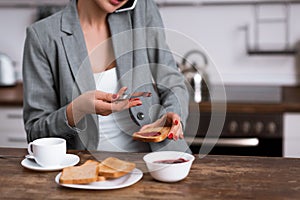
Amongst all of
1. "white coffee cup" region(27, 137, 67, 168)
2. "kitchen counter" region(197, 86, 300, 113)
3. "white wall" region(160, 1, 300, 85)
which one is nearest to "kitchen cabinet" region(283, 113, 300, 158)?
"kitchen counter" region(197, 86, 300, 113)

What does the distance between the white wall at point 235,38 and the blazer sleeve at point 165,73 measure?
1269 mm

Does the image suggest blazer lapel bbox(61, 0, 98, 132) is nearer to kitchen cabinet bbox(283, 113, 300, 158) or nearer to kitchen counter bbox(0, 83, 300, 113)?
kitchen counter bbox(0, 83, 300, 113)

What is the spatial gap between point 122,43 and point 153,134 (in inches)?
16.8

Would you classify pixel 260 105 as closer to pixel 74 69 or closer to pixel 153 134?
pixel 74 69

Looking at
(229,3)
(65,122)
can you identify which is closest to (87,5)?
(65,122)

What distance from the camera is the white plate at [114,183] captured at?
1292 mm

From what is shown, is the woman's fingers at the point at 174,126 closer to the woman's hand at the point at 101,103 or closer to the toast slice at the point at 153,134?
the toast slice at the point at 153,134

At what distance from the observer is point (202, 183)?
4.38 ft

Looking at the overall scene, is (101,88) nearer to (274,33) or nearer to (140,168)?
(140,168)

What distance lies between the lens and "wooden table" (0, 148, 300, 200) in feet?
4.13

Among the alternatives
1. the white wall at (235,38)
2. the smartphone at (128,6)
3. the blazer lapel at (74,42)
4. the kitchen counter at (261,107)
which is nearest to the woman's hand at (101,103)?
the blazer lapel at (74,42)

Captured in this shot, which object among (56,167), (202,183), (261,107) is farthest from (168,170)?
(261,107)

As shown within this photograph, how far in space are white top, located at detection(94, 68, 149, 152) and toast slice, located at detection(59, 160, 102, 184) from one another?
230 mm

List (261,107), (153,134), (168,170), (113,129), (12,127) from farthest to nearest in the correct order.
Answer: (12,127)
(261,107)
(113,129)
(153,134)
(168,170)
